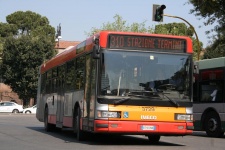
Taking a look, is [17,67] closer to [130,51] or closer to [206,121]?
[206,121]

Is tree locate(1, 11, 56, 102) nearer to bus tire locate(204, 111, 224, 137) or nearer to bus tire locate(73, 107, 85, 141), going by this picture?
bus tire locate(204, 111, 224, 137)

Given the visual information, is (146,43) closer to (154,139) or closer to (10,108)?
(154,139)

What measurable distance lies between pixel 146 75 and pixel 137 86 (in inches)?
15.6

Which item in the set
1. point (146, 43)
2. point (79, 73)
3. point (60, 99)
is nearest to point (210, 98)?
point (60, 99)

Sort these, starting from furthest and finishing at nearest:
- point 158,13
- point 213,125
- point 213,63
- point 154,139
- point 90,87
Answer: point 158,13, point 213,63, point 213,125, point 154,139, point 90,87

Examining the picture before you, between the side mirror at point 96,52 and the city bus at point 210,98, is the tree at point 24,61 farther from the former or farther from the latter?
the side mirror at point 96,52

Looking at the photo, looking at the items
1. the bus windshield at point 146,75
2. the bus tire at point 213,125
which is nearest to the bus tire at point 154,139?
the bus windshield at point 146,75

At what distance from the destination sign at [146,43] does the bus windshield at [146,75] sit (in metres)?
0.18

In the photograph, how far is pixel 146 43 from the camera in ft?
43.2

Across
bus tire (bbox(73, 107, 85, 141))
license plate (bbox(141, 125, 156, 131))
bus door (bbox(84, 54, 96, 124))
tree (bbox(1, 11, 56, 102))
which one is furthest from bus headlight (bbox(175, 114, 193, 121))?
tree (bbox(1, 11, 56, 102))

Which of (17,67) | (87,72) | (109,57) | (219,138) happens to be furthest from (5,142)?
(17,67)

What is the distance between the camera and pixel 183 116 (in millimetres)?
12906

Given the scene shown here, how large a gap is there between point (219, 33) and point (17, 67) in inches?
1349

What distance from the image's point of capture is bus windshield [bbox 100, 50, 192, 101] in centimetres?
1252
